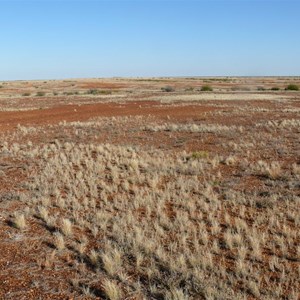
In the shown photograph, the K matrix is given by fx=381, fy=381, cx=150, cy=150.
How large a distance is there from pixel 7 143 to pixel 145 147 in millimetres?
6881

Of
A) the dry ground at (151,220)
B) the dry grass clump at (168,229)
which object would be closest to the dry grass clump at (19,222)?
the dry ground at (151,220)

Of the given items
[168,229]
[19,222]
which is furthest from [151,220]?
[19,222]

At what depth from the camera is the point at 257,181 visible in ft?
36.8

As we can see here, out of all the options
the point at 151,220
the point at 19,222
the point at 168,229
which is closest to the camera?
the point at 168,229

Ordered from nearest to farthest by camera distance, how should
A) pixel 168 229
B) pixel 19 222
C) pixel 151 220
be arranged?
pixel 168 229
pixel 19 222
pixel 151 220

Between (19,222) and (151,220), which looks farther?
(151,220)

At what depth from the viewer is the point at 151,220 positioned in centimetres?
829

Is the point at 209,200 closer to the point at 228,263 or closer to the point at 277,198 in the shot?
the point at 277,198

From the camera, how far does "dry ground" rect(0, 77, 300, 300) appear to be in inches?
224

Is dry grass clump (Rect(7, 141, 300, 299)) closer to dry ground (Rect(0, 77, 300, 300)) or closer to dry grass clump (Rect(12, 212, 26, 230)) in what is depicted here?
dry ground (Rect(0, 77, 300, 300))

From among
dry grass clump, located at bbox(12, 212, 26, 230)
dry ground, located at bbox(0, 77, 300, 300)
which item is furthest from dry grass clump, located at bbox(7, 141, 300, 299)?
dry grass clump, located at bbox(12, 212, 26, 230)

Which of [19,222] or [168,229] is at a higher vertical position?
[19,222]

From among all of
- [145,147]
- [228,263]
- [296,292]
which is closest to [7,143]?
[145,147]

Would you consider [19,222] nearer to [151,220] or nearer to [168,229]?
[151,220]
